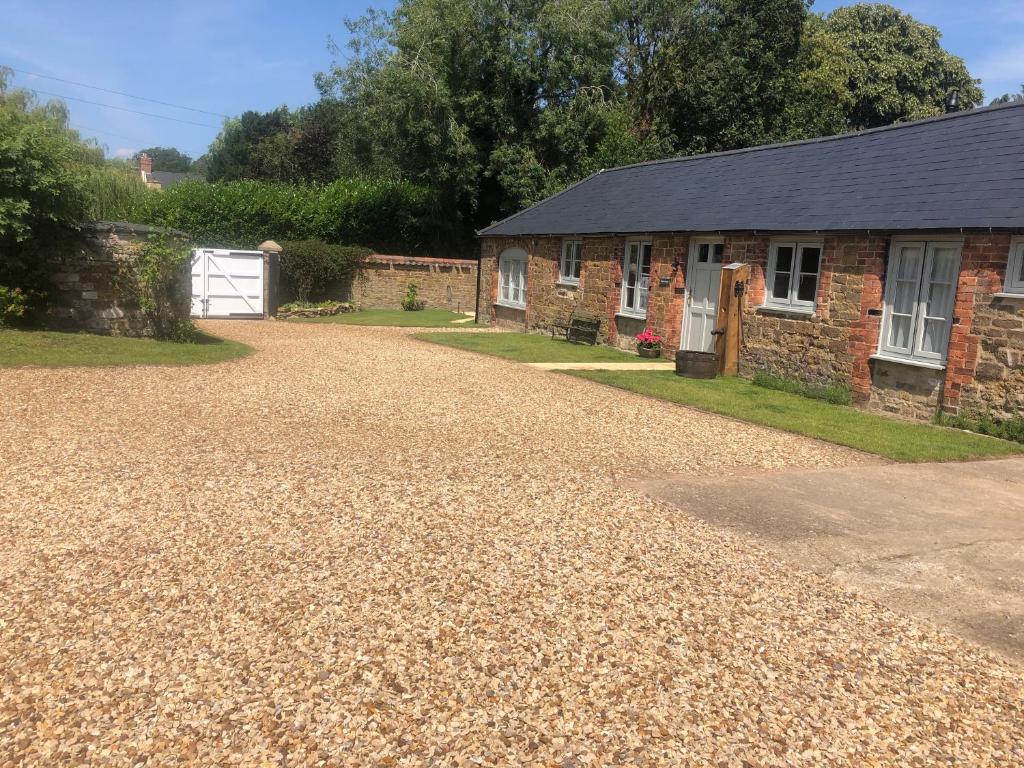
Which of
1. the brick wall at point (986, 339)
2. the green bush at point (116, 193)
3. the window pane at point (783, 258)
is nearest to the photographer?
the brick wall at point (986, 339)

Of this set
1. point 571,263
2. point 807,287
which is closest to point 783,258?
point 807,287

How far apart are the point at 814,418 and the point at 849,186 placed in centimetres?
497

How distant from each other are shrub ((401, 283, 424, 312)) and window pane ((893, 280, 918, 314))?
19647mm

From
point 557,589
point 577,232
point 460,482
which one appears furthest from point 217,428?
point 577,232

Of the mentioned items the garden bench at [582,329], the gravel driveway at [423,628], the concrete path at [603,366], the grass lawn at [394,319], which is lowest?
the gravel driveway at [423,628]

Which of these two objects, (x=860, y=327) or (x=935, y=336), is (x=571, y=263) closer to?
(x=860, y=327)

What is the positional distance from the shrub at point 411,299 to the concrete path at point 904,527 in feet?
72.9

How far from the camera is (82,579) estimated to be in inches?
177

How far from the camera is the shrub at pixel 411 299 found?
1127 inches

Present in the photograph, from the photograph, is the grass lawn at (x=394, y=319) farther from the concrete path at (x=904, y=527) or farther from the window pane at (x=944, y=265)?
the concrete path at (x=904, y=527)

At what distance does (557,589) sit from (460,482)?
2.32 metres

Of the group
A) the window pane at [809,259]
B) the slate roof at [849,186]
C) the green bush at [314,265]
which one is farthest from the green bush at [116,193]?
the window pane at [809,259]

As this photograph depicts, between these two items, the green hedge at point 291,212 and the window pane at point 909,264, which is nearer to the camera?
the window pane at point 909,264

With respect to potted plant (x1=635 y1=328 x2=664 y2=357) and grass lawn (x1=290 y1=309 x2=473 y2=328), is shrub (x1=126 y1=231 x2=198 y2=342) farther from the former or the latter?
potted plant (x1=635 y1=328 x2=664 y2=357)
